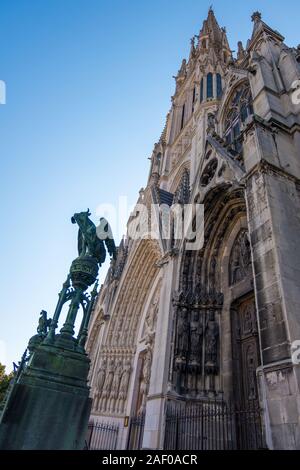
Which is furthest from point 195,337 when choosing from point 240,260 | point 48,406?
point 48,406

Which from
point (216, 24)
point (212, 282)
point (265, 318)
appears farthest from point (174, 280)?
point (216, 24)

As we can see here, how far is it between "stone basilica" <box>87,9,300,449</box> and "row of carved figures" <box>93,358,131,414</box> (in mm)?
54

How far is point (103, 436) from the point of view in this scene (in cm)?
1207

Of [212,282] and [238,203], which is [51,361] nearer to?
[212,282]

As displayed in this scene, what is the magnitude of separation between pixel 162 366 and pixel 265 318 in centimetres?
420

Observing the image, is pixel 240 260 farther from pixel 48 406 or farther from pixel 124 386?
pixel 124 386

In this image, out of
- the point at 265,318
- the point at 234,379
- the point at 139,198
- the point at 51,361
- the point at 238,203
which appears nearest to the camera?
the point at 51,361

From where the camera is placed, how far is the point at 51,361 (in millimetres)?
4633

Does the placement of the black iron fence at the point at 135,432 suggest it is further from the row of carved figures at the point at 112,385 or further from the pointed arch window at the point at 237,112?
the pointed arch window at the point at 237,112

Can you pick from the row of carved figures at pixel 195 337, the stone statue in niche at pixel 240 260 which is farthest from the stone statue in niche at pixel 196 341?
the stone statue in niche at pixel 240 260

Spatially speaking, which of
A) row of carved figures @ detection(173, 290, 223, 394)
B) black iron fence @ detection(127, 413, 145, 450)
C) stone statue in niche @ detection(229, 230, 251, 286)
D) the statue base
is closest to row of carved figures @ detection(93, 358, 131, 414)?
black iron fence @ detection(127, 413, 145, 450)

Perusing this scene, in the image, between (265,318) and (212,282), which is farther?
(212,282)

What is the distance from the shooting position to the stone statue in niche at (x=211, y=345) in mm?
7898

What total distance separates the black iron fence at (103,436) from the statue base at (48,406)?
9133 millimetres
